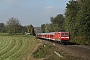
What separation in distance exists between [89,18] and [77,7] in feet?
47.6

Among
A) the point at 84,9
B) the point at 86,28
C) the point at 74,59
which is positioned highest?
the point at 84,9

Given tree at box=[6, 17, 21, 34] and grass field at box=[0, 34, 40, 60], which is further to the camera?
tree at box=[6, 17, 21, 34]

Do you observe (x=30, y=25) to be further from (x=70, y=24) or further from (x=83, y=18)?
(x=83, y=18)

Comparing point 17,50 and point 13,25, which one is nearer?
point 17,50

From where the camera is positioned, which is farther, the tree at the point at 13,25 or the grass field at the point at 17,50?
the tree at the point at 13,25

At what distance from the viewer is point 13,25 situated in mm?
133625

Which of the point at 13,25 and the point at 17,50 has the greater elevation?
the point at 13,25

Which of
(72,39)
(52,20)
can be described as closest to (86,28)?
(72,39)

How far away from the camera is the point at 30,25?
133m

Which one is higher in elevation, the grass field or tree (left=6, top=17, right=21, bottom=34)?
tree (left=6, top=17, right=21, bottom=34)

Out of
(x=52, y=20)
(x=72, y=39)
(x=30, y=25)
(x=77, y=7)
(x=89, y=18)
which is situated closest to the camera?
(x=89, y=18)

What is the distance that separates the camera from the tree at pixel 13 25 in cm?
13114

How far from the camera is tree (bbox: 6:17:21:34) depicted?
13114cm

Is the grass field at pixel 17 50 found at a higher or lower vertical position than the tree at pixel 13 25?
lower
